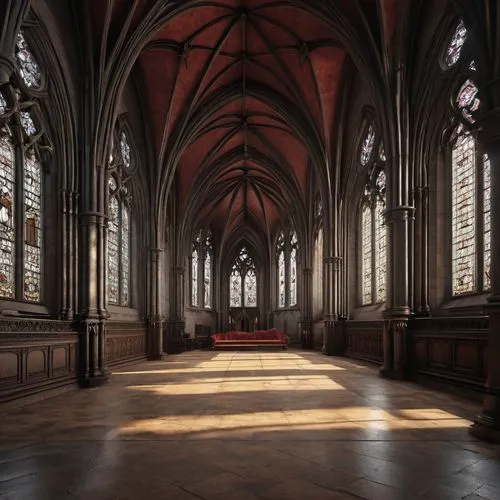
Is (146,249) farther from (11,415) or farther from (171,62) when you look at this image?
(11,415)

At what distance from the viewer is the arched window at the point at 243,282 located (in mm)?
43062

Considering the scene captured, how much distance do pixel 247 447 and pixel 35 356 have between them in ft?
19.5

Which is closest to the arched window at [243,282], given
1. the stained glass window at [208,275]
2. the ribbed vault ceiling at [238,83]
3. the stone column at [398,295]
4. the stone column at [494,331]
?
the stained glass window at [208,275]

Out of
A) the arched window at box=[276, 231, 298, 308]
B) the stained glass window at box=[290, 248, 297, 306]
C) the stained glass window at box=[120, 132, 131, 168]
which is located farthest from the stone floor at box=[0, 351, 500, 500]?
the arched window at box=[276, 231, 298, 308]

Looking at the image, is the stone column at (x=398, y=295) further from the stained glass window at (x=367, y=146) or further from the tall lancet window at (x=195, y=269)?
the tall lancet window at (x=195, y=269)

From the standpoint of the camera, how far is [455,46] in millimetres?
11500

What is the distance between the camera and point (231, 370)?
14.5m

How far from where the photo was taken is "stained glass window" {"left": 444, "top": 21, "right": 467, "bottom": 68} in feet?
36.9

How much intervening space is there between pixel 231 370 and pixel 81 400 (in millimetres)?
5981

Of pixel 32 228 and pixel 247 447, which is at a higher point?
pixel 32 228

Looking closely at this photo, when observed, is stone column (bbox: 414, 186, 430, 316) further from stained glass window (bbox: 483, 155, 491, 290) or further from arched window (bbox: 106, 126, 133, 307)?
arched window (bbox: 106, 126, 133, 307)

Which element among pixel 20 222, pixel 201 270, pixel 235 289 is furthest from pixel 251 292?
pixel 20 222

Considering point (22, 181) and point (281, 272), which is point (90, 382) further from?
point (281, 272)

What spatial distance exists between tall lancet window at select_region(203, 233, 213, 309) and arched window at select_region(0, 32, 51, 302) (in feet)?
85.2
